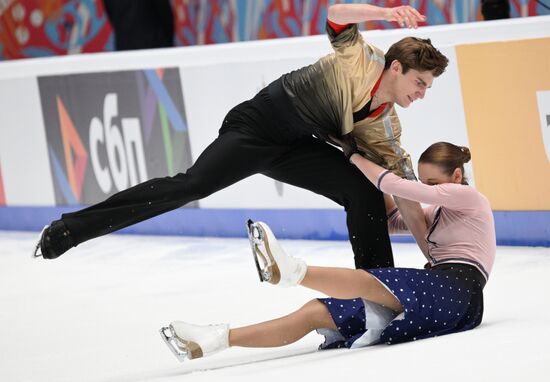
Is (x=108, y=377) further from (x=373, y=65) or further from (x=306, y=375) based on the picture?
(x=373, y=65)

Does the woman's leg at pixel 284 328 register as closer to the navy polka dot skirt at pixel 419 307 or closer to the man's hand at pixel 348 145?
the navy polka dot skirt at pixel 419 307

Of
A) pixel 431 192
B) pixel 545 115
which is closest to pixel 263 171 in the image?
pixel 431 192

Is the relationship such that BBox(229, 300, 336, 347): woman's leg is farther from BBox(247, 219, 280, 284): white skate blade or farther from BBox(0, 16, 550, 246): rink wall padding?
BBox(0, 16, 550, 246): rink wall padding

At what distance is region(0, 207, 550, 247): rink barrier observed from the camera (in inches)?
197

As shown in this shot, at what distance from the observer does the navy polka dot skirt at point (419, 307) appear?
314 cm

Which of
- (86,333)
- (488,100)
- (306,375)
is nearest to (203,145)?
(488,100)

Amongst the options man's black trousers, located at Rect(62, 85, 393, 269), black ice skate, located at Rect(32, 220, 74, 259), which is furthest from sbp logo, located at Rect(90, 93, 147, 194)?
black ice skate, located at Rect(32, 220, 74, 259)

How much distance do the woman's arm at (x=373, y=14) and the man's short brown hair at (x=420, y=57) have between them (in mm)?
171

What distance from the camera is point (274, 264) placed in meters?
2.99

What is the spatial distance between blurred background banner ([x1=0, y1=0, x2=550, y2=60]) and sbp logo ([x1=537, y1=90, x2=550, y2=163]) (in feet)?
4.49

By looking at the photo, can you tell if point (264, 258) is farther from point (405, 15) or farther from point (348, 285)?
point (405, 15)

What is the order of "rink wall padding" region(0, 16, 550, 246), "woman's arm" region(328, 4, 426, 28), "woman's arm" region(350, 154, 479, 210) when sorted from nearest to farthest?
"woman's arm" region(328, 4, 426, 28) → "woman's arm" region(350, 154, 479, 210) → "rink wall padding" region(0, 16, 550, 246)

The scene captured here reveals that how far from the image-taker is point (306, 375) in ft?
9.14

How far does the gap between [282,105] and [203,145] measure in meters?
2.44
